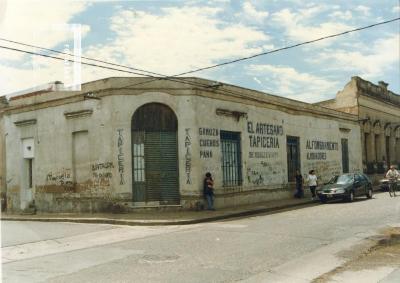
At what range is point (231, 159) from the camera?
2153cm

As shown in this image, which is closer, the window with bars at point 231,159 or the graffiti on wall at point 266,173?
the window with bars at point 231,159

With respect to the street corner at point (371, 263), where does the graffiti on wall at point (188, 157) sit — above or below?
above

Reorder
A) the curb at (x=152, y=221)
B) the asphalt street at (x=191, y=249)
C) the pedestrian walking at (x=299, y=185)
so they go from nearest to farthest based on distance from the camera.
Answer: the asphalt street at (x=191, y=249), the curb at (x=152, y=221), the pedestrian walking at (x=299, y=185)

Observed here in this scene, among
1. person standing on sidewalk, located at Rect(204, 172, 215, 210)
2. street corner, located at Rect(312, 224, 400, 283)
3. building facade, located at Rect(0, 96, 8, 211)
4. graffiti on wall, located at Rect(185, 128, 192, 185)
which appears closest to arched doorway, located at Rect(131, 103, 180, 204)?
graffiti on wall, located at Rect(185, 128, 192, 185)

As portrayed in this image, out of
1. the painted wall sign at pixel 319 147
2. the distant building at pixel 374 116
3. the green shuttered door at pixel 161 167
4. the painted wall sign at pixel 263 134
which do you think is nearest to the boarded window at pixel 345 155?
the painted wall sign at pixel 319 147

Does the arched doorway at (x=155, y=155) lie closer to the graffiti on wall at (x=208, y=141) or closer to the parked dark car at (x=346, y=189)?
the graffiti on wall at (x=208, y=141)

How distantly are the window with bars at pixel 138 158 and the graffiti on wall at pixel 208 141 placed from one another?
238 cm

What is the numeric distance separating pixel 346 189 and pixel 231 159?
557cm

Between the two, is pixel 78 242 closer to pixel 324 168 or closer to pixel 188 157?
pixel 188 157

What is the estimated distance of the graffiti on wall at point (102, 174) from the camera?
746 inches

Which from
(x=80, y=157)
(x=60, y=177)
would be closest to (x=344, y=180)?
(x=80, y=157)

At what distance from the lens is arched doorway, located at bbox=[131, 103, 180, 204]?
1875 cm

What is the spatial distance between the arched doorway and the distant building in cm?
2002

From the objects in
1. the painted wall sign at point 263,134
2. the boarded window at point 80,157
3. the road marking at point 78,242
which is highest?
the painted wall sign at point 263,134
